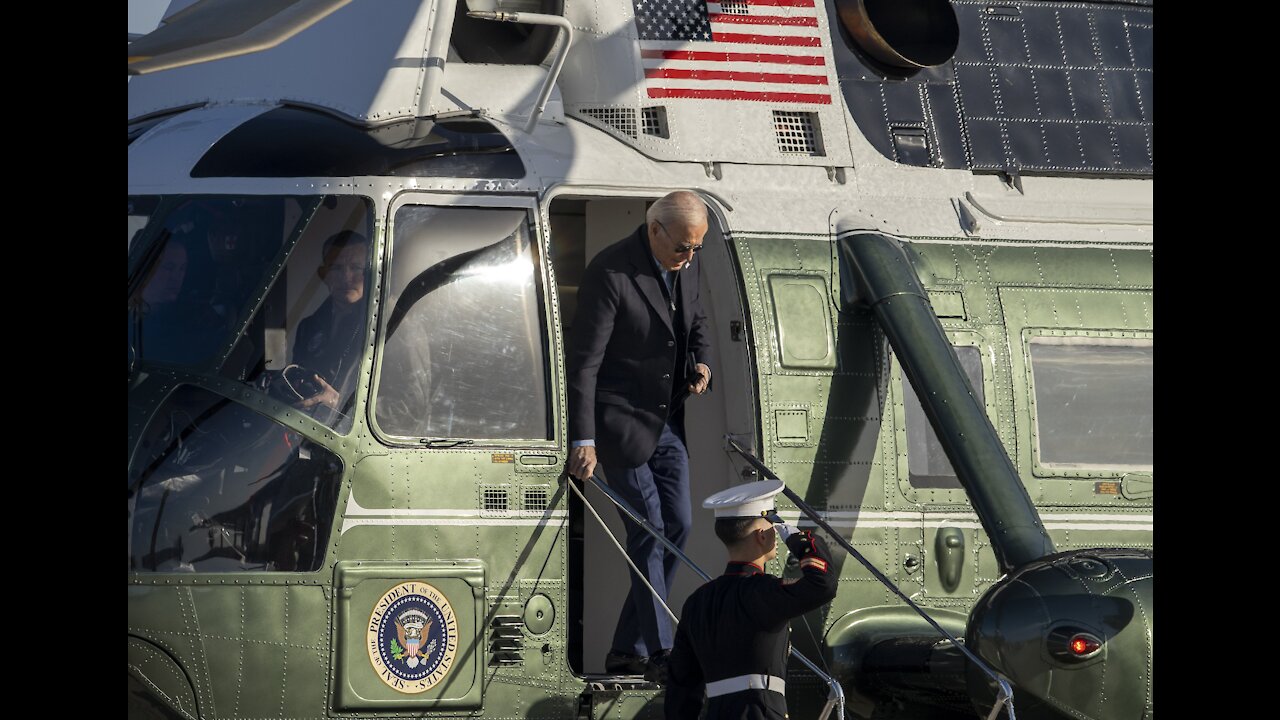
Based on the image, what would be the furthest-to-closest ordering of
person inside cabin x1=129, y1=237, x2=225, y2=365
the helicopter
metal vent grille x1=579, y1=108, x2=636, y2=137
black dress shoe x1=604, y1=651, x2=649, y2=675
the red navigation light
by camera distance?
1. metal vent grille x1=579, y1=108, x2=636, y2=137
2. black dress shoe x1=604, y1=651, x2=649, y2=675
3. person inside cabin x1=129, y1=237, x2=225, y2=365
4. the helicopter
5. the red navigation light

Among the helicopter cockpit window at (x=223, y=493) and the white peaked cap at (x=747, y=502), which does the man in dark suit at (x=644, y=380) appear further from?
the helicopter cockpit window at (x=223, y=493)

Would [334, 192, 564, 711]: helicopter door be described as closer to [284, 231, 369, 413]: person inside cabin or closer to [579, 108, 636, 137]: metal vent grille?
[284, 231, 369, 413]: person inside cabin

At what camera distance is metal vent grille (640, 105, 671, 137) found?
7008 mm

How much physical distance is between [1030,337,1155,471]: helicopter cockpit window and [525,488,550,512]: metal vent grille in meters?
2.38

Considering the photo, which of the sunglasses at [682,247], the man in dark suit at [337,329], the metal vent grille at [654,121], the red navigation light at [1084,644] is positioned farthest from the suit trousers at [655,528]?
the red navigation light at [1084,644]

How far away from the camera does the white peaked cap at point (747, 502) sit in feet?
17.5

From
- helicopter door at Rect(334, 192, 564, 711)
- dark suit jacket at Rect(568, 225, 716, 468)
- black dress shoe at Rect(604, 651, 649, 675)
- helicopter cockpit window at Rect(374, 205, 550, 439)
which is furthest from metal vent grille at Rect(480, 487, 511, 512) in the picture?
black dress shoe at Rect(604, 651, 649, 675)

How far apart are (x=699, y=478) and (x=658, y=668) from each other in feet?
3.74

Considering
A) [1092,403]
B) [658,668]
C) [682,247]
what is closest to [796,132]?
[682,247]

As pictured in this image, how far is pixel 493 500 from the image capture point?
6.07 meters

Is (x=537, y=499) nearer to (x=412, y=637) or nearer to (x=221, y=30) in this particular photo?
(x=412, y=637)

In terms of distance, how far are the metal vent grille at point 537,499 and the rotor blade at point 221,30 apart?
6.98 feet

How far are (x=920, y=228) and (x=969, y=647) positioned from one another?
2101 mm

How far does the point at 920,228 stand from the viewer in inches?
277
